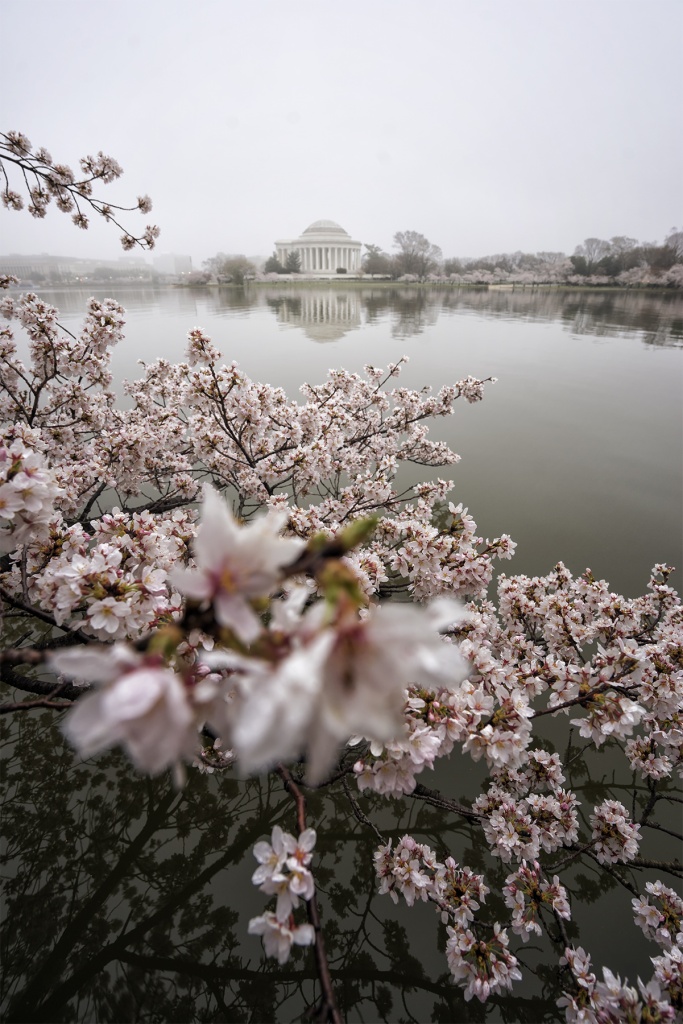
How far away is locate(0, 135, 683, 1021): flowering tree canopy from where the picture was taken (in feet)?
1.64

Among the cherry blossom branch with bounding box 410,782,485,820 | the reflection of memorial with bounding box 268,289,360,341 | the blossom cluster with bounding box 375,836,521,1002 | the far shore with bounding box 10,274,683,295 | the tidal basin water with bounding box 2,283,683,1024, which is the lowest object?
the tidal basin water with bounding box 2,283,683,1024

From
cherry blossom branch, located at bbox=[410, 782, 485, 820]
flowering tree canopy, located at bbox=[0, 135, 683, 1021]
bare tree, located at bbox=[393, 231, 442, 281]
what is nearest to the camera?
flowering tree canopy, located at bbox=[0, 135, 683, 1021]

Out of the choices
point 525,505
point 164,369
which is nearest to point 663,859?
point 525,505

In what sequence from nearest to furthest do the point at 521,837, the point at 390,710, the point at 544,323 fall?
the point at 390,710 < the point at 521,837 < the point at 544,323

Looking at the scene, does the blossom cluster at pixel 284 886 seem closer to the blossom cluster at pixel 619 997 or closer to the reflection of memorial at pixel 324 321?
the blossom cluster at pixel 619 997

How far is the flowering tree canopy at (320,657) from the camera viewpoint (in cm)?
50

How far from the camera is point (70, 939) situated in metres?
2.30

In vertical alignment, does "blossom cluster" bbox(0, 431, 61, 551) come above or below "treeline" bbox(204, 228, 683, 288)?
below

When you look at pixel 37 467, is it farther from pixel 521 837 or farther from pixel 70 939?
pixel 521 837

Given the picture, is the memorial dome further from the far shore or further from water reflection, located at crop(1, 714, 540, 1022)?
water reflection, located at crop(1, 714, 540, 1022)

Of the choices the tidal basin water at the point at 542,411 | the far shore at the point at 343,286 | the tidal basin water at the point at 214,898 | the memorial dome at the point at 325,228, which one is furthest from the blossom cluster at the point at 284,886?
the memorial dome at the point at 325,228

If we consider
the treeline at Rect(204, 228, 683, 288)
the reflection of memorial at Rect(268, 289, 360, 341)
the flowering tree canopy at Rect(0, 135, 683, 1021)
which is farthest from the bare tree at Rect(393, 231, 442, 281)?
the flowering tree canopy at Rect(0, 135, 683, 1021)

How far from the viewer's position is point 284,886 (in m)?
1.31

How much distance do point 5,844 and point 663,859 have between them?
14.6 feet
